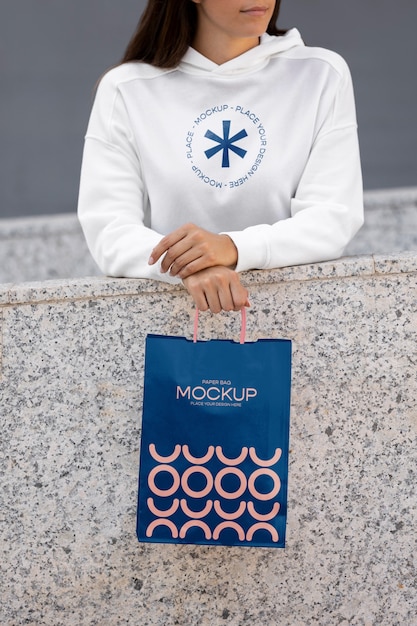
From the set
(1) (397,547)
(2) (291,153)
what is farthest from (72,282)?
Answer: (1) (397,547)

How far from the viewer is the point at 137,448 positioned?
2.69 metres

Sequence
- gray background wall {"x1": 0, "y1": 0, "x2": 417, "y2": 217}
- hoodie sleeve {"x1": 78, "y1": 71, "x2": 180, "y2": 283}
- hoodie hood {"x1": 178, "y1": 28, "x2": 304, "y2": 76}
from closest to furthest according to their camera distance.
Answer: hoodie sleeve {"x1": 78, "y1": 71, "x2": 180, "y2": 283}, hoodie hood {"x1": 178, "y1": 28, "x2": 304, "y2": 76}, gray background wall {"x1": 0, "y1": 0, "x2": 417, "y2": 217}

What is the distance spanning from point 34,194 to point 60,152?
1.06 ft

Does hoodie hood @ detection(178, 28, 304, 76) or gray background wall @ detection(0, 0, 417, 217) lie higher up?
gray background wall @ detection(0, 0, 417, 217)

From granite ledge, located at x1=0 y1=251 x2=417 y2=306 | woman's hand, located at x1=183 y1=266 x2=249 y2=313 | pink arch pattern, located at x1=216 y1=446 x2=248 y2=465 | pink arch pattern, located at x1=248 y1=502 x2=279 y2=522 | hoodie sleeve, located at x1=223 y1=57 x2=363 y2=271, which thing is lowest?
pink arch pattern, located at x1=248 y1=502 x2=279 y2=522

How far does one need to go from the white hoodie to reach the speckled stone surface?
0.54 feet

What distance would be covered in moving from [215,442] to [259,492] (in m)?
0.17

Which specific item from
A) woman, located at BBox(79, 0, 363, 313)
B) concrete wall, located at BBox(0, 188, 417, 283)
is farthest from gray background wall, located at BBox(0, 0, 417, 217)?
woman, located at BBox(79, 0, 363, 313)

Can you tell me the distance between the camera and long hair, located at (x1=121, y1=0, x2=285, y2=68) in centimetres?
291

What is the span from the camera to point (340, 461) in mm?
2633

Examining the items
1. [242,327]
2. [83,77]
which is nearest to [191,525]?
[242,327]

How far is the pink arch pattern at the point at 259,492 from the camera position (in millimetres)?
2482

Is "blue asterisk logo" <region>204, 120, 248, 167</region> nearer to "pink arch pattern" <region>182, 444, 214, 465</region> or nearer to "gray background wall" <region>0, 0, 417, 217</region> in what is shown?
"pink arch pattern" <region>182, 444, 214, 465</region>

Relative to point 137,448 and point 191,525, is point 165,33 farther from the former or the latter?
point 191,525
